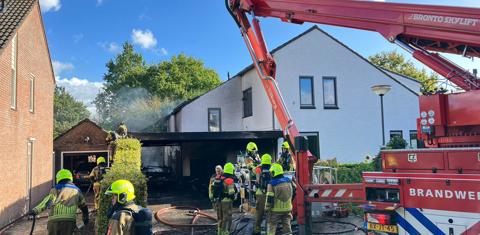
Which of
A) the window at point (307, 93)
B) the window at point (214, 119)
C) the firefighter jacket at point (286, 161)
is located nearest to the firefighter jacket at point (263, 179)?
the firefighter jacket at point (286, 161)

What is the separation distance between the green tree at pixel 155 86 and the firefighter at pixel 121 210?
43733 mm

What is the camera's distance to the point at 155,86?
50.4 metres

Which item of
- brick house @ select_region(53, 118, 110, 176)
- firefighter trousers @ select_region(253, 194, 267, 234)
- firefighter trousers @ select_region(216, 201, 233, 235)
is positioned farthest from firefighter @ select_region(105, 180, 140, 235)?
brick house @ select_region(53, 118, 110, 176)

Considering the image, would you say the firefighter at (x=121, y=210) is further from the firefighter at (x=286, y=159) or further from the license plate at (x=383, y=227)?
the firefighter at (x=286, y=159)

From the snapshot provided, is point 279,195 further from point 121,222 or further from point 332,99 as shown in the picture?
point 332,99

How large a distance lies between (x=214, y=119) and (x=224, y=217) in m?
13.6

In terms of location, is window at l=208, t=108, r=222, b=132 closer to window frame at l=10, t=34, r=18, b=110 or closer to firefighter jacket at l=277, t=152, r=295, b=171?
window frame at l=10, t=34, r=18, b=110

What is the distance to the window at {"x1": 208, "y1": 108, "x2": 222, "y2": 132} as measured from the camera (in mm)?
22203

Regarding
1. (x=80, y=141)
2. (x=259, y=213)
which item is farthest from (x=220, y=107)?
(x=259, y=213)

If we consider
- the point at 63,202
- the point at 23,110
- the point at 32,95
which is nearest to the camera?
the point at 63,202

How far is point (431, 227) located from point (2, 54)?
38.4ft

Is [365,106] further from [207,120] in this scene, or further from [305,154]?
[305,154]

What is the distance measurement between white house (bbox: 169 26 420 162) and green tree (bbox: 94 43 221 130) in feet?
101

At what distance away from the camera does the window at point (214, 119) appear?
22.2 m
